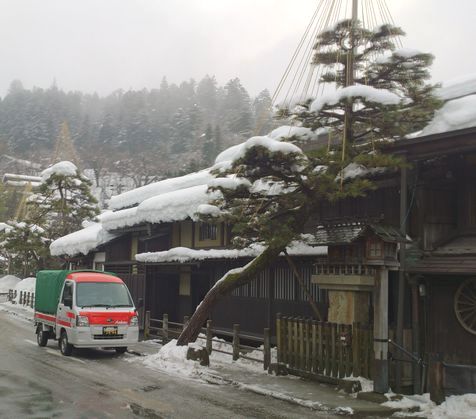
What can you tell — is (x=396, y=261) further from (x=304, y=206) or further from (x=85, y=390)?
(x=85, y=390)

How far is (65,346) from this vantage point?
52.7 feet

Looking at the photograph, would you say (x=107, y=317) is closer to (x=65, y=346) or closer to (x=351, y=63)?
(x=65, y=346)

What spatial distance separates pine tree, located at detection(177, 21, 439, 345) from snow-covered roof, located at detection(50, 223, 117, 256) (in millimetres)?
15255

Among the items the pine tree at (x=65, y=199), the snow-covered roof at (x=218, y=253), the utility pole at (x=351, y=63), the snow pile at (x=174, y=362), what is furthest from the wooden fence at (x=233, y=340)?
the pine tree at (x=65, y=199)

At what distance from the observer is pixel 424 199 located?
42.7ft

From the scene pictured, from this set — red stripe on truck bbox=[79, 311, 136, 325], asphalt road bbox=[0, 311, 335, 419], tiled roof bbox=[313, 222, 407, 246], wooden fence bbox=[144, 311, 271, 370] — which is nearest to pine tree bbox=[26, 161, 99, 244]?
wooden fence bbox=[144, 311, 271, 370]

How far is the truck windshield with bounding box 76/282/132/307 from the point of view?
16328 mm

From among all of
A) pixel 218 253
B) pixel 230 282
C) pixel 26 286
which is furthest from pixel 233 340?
pixel 26 286

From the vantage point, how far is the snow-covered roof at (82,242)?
27.9 m

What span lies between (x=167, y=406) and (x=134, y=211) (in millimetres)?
16275

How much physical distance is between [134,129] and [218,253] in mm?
112194

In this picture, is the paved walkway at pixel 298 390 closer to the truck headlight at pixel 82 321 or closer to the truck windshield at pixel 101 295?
the truck headlight at pixel 82 321

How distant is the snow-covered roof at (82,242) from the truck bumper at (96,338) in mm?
12301

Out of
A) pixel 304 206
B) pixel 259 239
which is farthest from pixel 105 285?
pixel 304 206
